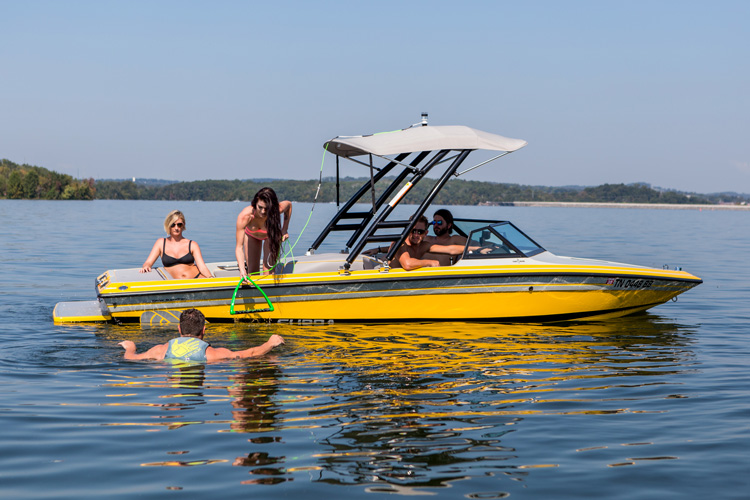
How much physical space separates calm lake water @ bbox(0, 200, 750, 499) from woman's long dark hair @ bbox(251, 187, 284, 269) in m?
1.06

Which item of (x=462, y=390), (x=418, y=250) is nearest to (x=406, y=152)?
(x=418, y=250)

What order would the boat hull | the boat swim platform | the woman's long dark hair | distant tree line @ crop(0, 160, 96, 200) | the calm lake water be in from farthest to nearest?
distant tree line @ crop(0, 160, 96, 200) < the boat swim platform < the boat hull < the woman's long dark hair < the calm lake water

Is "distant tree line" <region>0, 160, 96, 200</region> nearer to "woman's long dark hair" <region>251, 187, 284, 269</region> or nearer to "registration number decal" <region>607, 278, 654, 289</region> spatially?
"woman's long dark hair" <region>251, 187, 284, 269</region>

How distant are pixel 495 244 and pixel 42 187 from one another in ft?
429

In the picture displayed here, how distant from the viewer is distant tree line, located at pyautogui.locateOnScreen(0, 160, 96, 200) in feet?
418

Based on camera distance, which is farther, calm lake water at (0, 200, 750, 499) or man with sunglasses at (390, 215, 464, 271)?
man with sunglasses at (390, 215, 464, 271)

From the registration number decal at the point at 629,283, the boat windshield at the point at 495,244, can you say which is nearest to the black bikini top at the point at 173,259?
the boat windshield at the point at 495,244

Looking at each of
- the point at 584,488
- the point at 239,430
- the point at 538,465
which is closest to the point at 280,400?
the point at 239,430

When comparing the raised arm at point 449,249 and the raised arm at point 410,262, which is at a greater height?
the raised arm at point 449,249

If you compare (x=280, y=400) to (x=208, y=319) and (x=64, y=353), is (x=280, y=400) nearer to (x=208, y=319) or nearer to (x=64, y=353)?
(x=64, y=353)

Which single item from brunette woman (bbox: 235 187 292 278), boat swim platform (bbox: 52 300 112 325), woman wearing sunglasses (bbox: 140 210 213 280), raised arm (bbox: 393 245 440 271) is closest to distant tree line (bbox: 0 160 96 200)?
boat swim platform (bbox: 52 300 112 325)

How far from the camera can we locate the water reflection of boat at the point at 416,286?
10.5 m

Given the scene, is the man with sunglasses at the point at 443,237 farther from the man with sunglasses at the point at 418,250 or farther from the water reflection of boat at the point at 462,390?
the water reflection of boat at the point at 462,390

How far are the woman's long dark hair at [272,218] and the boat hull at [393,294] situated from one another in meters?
0.40
